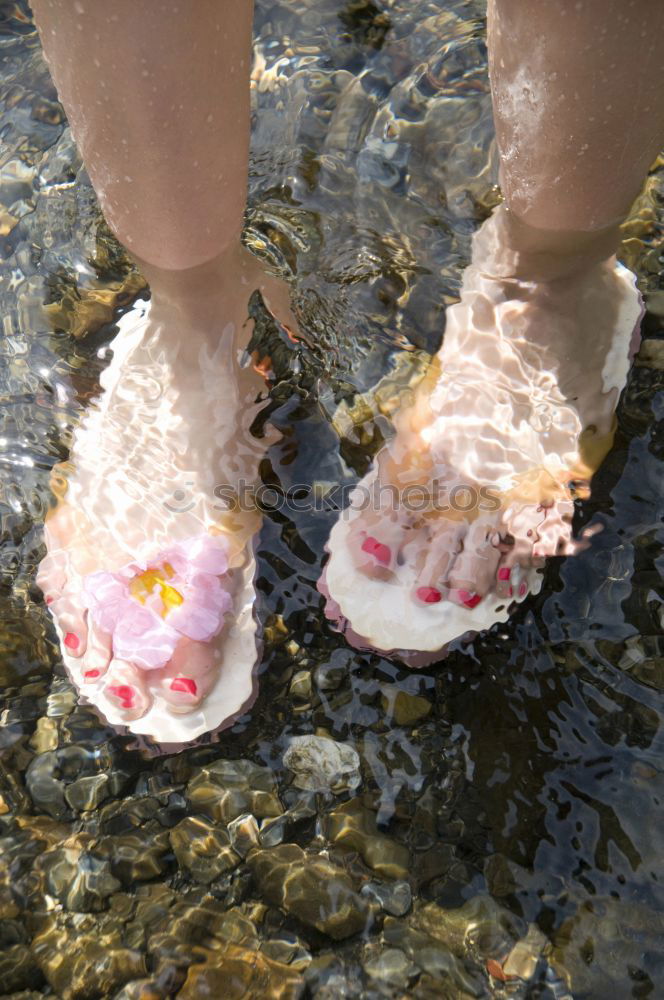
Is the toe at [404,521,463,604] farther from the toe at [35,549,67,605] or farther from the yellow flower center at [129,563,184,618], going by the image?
the toe at [35,549,67,605]

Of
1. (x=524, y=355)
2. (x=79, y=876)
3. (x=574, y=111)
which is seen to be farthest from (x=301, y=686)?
(x=574, y=111)

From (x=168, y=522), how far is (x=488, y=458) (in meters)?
A: 0.60

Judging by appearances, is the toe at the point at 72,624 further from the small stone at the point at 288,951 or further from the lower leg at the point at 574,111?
the lower leg at the point at 574,111

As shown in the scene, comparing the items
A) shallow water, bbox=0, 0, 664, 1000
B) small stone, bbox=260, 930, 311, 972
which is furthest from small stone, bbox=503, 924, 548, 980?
small stone, bbox=260, 930, 311, 972

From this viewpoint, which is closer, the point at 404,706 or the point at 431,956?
the point at 431,956

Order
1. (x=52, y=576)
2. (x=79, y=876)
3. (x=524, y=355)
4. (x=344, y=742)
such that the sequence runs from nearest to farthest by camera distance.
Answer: (x=79, y=876) < (x=344, y=742) < (x=52, y=576) < (x=524, y=355)

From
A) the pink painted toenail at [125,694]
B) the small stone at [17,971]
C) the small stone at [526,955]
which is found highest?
the pink painted toenail at [125,694]

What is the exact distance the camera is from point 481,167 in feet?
7.07

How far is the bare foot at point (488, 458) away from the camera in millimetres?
1622

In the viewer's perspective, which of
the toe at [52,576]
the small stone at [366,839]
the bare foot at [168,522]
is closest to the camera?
the small stone at [366,839]

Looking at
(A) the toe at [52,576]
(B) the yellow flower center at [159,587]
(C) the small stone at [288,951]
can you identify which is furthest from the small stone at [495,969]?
(A) the toe at [52,576]

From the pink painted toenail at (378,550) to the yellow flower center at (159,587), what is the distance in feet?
1.10

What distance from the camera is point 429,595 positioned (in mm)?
1612

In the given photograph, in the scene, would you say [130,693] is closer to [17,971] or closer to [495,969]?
[17,971]
